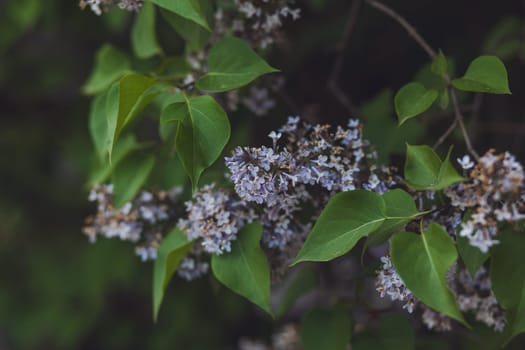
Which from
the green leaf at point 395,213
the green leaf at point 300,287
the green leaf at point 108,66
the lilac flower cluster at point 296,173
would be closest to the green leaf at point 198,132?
the lilac flower cluster at point 296,173

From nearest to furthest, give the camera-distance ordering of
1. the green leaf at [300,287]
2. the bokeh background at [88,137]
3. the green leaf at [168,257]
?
1. the green leaf at [168,257]
2. the green leaf at [300,287]
3. the bokeh background at [88,137]

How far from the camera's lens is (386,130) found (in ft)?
5.41

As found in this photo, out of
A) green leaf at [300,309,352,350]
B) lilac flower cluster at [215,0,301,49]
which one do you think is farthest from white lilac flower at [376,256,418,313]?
lilac flower cluster at [215,0,301,49]

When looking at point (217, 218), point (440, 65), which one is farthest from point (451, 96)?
point (217, 218)

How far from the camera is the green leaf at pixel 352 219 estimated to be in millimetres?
1121

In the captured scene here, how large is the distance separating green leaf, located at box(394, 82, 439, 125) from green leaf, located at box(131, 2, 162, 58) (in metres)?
0.72

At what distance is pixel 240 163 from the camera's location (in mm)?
1181

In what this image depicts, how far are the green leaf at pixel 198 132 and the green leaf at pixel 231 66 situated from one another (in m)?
0.08

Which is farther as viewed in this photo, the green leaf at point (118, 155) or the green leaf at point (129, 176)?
the green leaf at point (118, 155)

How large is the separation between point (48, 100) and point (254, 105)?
1785mm

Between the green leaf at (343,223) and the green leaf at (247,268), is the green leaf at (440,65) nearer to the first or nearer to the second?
the green leaf at (343,223)

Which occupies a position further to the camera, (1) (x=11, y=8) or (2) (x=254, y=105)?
(1) (x=11, y=8)

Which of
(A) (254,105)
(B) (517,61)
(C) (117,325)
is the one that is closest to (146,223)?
(A) (254,105)

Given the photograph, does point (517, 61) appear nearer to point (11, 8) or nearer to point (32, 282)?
point (11, 8)
